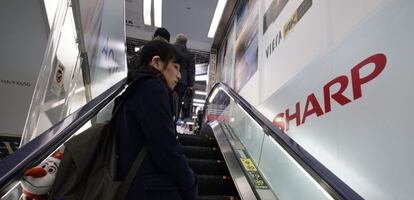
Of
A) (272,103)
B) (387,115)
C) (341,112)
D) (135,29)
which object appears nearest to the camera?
(387,115)

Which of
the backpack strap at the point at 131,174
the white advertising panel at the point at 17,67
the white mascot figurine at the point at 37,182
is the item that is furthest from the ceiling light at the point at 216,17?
the white mascot figurine at the point at 37,182

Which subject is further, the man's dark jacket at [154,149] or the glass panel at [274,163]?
the glass panel at [274,163]

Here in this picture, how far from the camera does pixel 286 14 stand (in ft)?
15.3

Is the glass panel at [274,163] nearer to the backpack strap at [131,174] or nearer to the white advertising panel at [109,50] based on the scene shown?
the backpack strap at [131,174]

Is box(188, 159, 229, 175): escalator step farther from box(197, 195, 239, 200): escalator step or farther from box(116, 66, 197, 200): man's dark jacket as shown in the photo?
box(116, 66, 197, 200): man's dark jacket

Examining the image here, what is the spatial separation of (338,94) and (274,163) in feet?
3.38

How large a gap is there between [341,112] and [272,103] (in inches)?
73.5

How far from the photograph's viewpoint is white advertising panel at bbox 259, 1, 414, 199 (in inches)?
81.5

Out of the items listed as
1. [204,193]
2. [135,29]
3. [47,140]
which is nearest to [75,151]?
[47,140]

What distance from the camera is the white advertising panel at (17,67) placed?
380 cm

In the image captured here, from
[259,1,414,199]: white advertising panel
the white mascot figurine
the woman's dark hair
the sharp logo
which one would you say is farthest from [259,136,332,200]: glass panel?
the white mascot figurine

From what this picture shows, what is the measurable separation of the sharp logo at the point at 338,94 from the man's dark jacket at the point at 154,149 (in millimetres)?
1916

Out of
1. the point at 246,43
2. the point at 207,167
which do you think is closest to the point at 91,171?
the point at 207,167

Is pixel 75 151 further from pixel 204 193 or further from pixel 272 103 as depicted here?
pixel 272 103
